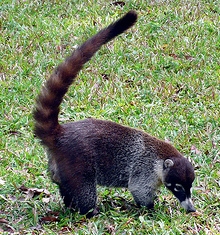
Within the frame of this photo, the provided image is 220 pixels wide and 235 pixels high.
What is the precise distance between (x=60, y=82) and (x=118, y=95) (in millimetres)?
2693

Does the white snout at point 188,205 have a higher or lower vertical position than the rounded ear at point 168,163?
lower

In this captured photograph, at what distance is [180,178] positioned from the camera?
476cm

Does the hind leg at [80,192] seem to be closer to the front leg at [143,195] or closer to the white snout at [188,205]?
the front leg at [143,195]

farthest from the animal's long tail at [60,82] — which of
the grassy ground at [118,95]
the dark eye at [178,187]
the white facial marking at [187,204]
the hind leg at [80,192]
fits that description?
the white facial marking at [187,204]

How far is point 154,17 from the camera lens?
954cm

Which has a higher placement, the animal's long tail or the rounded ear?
the animal's long tail

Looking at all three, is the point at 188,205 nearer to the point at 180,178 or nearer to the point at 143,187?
the point at 180,178

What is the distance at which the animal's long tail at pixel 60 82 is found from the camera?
4.45m

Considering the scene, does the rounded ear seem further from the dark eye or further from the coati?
the dark eye

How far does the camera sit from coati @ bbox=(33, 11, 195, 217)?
14.8 feet

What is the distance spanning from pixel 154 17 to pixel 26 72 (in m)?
3.01

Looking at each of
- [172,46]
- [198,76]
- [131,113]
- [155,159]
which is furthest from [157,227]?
[172,46]

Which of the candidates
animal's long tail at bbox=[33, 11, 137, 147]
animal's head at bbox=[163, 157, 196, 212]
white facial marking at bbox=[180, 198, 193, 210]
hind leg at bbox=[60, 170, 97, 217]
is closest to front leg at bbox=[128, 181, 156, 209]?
animal's head at bbox=[163, 157, 196, 212]

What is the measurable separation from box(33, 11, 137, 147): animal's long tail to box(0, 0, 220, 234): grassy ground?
0.69 meters
